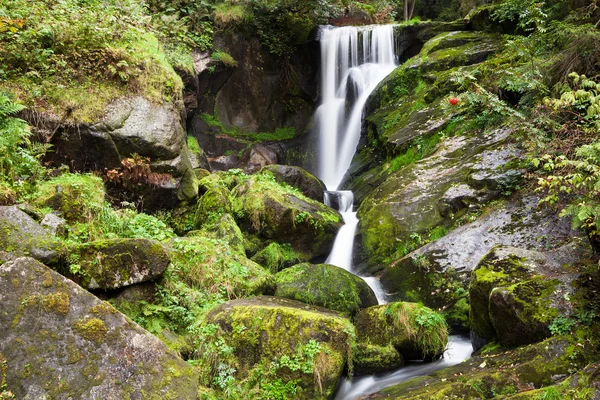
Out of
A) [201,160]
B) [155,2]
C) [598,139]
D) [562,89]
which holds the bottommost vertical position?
[201,160]

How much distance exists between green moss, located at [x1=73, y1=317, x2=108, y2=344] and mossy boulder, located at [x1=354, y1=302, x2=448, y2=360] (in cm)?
385

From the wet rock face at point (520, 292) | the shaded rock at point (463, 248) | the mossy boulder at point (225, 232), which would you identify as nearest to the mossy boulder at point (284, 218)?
the mossy boulder at point (225, 232)

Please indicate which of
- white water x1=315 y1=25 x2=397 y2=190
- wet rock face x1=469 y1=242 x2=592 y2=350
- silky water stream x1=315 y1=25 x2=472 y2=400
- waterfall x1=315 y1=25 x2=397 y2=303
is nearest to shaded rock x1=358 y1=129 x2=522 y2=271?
silky water stream x1=315 y1=25 x2=472 y2=400

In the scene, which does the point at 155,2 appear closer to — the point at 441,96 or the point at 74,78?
the point at 74,78

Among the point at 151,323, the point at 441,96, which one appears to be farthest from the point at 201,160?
the point at 151,323

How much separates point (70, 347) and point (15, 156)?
4210 millimetres

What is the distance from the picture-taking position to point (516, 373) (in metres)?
4.38

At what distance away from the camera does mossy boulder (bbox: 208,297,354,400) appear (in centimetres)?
489

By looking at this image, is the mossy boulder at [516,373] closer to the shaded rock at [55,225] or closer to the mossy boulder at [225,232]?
the mossy boulder at [225,232]

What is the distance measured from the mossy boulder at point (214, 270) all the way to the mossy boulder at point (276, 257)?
4.75 feet

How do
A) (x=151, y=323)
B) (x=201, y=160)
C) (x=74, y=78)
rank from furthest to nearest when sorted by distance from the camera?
(x=201, y=160) → (x=74, y=78) → (x=151, y=323)

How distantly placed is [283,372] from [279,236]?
4652 mm

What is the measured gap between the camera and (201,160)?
13281 millimetres

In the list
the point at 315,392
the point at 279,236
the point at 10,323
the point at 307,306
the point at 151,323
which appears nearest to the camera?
the point at 10,323
